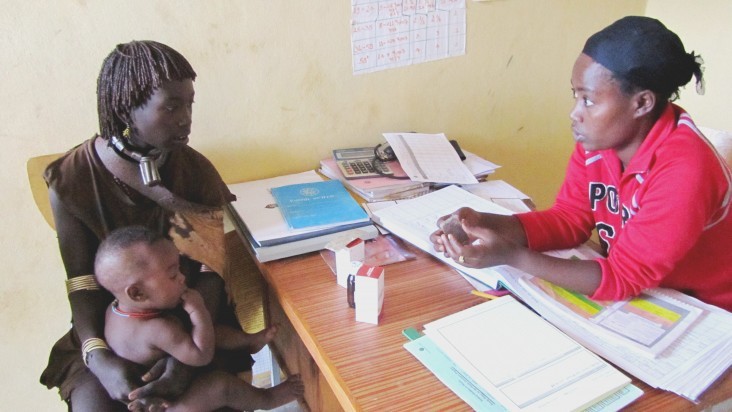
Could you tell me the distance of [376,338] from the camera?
0.89 m

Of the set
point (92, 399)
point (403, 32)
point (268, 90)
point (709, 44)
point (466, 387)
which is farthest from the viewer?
point (709, 44)

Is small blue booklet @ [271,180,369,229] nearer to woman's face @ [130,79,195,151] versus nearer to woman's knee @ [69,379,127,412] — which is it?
woman's face @ [130,79,195,151]

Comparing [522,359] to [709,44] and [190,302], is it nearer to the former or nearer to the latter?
[190,302]

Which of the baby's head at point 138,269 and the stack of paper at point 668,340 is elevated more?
the baby's head at point 138,269

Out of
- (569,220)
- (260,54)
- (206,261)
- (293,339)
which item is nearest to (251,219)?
(206,261)

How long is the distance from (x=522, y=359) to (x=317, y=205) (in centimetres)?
65

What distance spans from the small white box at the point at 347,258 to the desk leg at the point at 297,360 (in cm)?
26

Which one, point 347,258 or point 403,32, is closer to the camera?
point 347,258

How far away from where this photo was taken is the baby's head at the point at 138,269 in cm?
94

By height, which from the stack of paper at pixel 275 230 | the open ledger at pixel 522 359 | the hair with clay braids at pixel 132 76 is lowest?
the open ledger at pixel 522 359

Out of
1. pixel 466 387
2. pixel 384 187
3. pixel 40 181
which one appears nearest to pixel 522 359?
pixel 466 387

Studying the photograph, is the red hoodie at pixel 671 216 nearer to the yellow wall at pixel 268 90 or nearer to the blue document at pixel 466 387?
the blue document at pixel 466 387

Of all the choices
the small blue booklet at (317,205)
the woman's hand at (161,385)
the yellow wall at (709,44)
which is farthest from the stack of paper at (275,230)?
the yellow wall at (709,44)

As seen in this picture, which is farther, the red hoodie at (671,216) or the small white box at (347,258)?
the small white box at (347,258)
